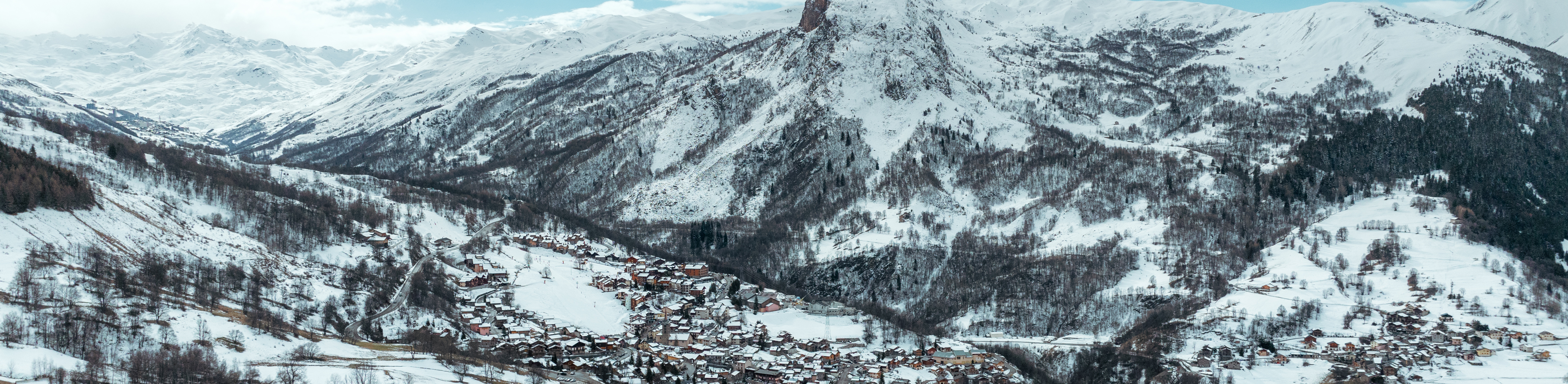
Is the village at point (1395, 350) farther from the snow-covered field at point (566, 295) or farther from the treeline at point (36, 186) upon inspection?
the treeline at point (36, 186)

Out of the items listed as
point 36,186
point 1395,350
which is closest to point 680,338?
point 36,186

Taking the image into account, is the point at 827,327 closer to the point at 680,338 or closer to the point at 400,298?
the point at 680,338

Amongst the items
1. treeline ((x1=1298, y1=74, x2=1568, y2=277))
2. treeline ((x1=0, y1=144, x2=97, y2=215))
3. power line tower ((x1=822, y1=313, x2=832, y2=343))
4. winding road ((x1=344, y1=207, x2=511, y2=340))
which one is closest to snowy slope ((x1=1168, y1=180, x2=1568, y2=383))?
treeline ((x1=1298, y1=74, x2=1568, y2=277))

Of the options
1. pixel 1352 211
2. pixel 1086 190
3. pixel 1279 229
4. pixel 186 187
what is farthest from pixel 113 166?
pixel 1352 211

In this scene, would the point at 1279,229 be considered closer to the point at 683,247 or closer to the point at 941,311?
the point at 941,311

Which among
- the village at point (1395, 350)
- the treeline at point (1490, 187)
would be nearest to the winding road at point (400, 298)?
the village at point (1395, 350)
